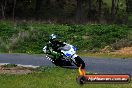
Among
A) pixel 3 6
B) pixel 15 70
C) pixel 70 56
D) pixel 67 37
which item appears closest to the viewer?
pixel 70 56

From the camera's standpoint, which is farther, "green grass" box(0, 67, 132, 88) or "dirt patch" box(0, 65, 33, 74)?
"dirt patch" box(0, 65, 33, 74)

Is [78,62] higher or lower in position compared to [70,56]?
lower

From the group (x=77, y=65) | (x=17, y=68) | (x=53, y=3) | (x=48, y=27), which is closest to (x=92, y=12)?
→ (x=53, y=3)

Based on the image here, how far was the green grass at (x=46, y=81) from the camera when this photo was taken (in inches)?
516

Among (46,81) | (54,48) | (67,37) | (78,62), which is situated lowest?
(67,37)

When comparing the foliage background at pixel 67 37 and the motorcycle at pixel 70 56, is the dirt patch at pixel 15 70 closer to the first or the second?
the motorcycle at pixel 70 56

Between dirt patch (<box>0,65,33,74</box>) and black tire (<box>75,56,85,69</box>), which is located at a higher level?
black tire (<box>75,56,85,69</box>)

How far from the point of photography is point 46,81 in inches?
560

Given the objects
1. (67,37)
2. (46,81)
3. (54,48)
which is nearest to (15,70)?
(46,81)

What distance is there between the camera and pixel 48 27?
3894cm

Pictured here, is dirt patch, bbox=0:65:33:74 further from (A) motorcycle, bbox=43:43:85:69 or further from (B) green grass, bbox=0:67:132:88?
(A) motorcycle, bbox=43:43:85:69

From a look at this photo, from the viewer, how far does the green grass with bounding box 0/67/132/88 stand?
13102 millimetres

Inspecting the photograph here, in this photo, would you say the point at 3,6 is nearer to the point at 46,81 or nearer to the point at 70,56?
the point at 46,81

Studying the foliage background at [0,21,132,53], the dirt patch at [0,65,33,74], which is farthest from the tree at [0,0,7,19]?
the dirt patch at [0,65,33,74]
